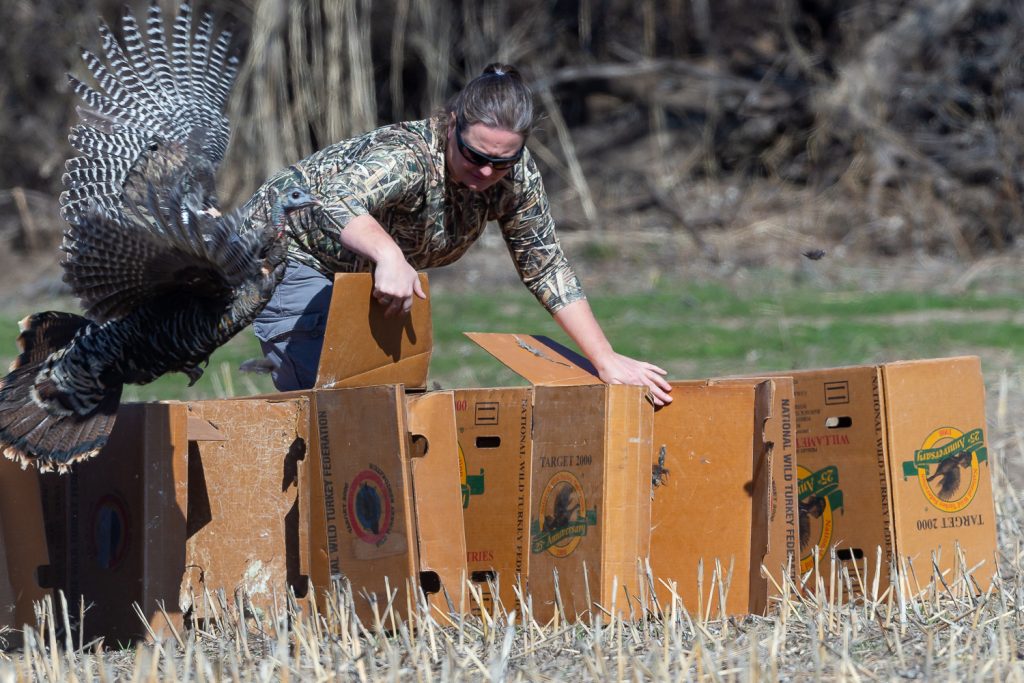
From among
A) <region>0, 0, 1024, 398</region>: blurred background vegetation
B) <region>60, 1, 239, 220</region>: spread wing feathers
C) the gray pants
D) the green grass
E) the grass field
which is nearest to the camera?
the grass field

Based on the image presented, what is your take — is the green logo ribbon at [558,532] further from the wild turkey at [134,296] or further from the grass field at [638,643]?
the wild turkey at [134,296]

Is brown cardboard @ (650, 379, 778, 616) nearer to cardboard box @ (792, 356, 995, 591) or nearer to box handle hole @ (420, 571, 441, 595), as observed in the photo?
cardboard box @ (792, 356, 995, 591)

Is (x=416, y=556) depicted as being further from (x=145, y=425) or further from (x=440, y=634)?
(x=145, y=425)

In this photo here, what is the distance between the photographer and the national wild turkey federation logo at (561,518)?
150 inches

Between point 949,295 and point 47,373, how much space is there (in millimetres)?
8776

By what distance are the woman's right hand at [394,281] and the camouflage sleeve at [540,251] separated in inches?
26.3

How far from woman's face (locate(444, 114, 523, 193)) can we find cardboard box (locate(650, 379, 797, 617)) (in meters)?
0.89

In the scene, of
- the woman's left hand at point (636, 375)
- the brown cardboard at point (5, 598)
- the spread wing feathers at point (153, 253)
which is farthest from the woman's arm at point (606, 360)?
the brown cardboard at point (5, 598)

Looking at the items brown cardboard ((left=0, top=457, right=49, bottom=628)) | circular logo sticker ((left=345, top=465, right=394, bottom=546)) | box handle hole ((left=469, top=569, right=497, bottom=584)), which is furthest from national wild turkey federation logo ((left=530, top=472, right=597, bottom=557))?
brown cardboard ((left=0, top=457, right=49, bottom=628))

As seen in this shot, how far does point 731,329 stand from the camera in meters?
10.1

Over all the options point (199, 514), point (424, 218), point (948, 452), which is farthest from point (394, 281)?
point (948, 452)

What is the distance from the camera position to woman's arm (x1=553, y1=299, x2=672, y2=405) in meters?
3.98

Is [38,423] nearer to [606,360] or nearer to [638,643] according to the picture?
[606,360]

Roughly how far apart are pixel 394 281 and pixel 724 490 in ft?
3.94
